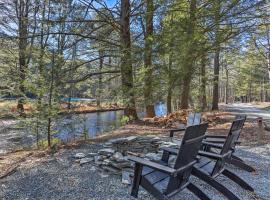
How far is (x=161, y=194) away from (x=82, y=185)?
1359mm

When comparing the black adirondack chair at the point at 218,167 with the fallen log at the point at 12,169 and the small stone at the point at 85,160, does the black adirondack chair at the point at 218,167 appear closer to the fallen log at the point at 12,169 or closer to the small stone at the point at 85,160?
the small stone at the point at 85,160

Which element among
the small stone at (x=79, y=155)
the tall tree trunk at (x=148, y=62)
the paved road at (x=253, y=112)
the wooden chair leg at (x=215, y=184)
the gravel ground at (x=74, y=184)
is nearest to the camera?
the wooden chair leg at (x=215, y=184)

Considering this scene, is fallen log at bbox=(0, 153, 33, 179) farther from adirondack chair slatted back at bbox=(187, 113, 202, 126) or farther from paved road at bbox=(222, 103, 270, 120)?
paved road at bbox=(222, 103, 270, 120)

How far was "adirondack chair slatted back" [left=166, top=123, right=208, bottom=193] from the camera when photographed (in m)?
2.69

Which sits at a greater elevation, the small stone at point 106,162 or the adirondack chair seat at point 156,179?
the adirondack chair seat at point 156,179

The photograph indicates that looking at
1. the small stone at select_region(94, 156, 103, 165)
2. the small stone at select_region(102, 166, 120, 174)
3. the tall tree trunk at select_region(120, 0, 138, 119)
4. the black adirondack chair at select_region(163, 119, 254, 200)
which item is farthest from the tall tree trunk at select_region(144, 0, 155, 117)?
the black adirondack chair at select_region(163, 119, 254, 200)

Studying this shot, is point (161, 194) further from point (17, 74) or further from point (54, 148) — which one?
point (17, 74)

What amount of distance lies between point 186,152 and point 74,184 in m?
1.77

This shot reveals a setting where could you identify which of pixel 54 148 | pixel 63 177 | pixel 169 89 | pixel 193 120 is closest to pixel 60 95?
pixel 54 148

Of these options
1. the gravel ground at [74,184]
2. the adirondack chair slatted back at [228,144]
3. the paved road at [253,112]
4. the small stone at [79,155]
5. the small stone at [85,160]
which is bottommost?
the gravel ground at [74,184]

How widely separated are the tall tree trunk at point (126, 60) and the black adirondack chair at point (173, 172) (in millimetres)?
5798

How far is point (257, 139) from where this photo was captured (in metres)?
7.44

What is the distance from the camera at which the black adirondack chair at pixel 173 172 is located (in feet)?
8.84

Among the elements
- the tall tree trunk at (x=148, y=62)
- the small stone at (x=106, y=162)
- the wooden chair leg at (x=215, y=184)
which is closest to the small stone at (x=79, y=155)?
the small stone at (x=106, y=162)
